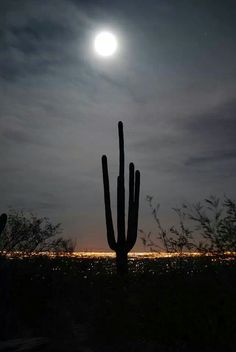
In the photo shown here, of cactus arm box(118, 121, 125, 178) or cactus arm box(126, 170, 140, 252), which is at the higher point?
cactus arm box(118, 121, 125, 178)

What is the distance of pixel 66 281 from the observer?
14.4 meters

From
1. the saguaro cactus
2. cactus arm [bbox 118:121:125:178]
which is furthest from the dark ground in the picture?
cactus arm [bbox 118:121:125:178]

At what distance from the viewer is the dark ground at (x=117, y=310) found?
382 inches

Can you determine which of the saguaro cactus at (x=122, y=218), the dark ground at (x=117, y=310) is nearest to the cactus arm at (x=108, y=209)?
the saguaro cactus at (x=122, y=218)

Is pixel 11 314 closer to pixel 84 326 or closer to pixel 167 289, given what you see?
pixel 84 326

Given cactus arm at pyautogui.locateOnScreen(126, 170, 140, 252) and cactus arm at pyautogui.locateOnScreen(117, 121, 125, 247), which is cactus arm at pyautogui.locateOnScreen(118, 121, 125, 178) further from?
cactus arm at pyautogui.locateOnScreen(126, 170, 140, 252)

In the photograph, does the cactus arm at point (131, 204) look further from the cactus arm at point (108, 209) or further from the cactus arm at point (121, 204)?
the cactus arm at point (108, 209)

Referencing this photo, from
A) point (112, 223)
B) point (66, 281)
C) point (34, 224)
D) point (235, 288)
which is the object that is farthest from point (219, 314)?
point (34, 224)

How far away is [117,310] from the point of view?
11555 millimetres

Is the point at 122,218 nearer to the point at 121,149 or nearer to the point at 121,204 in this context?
the point at 121,204

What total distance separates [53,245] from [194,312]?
18.7 meters

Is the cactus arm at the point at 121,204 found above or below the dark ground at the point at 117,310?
above

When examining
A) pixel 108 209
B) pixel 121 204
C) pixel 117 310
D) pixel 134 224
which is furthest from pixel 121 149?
pixel 117 310

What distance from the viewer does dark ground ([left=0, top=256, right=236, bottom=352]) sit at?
970 centimetres
